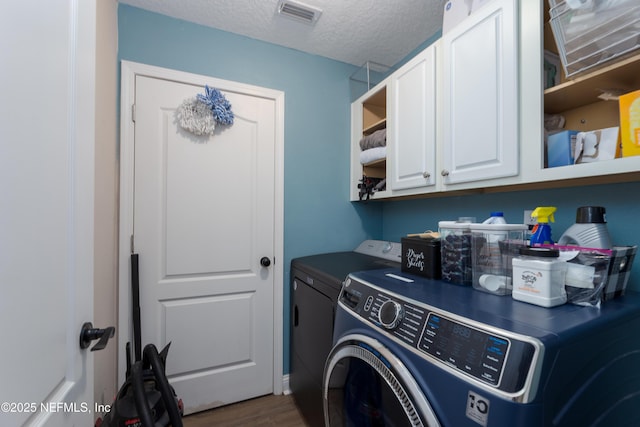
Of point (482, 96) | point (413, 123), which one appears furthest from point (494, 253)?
point (413, 123)

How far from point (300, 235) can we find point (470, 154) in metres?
1.26

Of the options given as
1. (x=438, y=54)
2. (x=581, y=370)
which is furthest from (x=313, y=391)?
(x=438, y=54)

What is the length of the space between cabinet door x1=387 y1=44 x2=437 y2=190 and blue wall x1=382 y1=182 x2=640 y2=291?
0.36m

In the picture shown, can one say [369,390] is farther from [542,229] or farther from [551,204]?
[551,204]

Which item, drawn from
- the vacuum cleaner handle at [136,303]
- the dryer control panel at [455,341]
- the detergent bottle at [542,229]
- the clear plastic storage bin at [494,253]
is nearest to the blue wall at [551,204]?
the detergent bottle at [542,229]

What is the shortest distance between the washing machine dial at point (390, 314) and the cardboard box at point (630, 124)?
2.79 ft

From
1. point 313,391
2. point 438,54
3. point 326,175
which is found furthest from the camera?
point 326,175

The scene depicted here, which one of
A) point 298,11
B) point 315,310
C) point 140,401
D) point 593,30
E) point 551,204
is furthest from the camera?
point 298,11

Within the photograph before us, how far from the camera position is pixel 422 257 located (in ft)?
3.59

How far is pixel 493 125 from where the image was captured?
1.12m

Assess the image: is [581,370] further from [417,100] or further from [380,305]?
[417,100]

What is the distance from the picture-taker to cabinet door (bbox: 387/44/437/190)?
142 centimetres

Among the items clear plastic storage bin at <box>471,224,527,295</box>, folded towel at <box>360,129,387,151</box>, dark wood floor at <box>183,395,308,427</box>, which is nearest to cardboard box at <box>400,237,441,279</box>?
clear plastic storage bin at <box>471,224,527,295</box>

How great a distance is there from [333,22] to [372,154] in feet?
2.94
